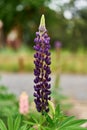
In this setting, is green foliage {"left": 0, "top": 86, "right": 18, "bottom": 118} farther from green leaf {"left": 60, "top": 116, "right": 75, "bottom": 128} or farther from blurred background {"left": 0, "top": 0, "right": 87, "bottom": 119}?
blurred background {"left": 0, "top": 0, "right": 87, "bottom": 119}

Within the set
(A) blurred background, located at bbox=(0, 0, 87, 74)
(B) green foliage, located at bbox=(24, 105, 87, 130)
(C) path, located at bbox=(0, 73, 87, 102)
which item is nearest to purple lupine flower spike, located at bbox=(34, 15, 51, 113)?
(B) green foliage, located at bbox=(24, 105, 87, 130)

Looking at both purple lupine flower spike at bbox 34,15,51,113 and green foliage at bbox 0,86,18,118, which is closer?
purple lupine flower spike at bbox 34,15,51,113

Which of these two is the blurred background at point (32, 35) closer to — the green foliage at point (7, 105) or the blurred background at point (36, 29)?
the blurred background at point (36, 29)

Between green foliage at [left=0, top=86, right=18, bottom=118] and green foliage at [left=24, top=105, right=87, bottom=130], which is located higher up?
green foliage at [left=24, top=105, right=87, bottom=130]

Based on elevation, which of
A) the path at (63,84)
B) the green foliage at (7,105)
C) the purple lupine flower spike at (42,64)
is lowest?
the path at (63,84)

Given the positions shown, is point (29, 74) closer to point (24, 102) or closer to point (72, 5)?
point (72, 5)

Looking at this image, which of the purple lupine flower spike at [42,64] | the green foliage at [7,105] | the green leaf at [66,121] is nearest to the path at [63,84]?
the green foliage at [7,105]

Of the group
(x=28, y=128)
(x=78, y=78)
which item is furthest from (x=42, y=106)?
(x=78, y=78)
